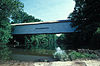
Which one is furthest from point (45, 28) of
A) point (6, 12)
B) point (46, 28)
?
point (6, 12)

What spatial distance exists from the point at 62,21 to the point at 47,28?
2926 millimetres

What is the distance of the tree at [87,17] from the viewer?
7.50 metres

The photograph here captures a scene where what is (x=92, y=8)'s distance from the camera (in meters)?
8.14

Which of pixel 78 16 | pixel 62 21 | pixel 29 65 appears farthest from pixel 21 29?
pixel 29 65

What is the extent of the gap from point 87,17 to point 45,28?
7.26 meters

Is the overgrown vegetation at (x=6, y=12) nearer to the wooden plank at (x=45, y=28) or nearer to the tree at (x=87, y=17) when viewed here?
the wooden plank at (x=45, y=28)

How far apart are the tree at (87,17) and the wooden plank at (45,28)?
9.56 ft

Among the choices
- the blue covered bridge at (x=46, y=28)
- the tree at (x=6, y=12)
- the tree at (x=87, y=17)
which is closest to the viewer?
the tree at (x=87, y=17)

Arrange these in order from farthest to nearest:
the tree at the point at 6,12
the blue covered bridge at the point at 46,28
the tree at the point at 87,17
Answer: the blue covered bridge at the point at 46,28 → the tree at the point at 6,12 → the tree at the point at 87,17

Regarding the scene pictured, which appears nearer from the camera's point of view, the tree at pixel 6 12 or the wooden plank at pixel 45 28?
the tree at pixel 6 12

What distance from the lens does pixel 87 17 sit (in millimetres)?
8758

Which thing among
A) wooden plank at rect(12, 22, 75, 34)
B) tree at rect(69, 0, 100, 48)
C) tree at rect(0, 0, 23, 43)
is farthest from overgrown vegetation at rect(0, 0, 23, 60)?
tree at rect(69, 0, 100, 48)

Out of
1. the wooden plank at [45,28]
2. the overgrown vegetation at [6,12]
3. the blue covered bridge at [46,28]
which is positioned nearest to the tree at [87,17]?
the blue covered bridge at [46,28]

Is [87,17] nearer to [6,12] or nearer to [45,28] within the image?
[45,28]
